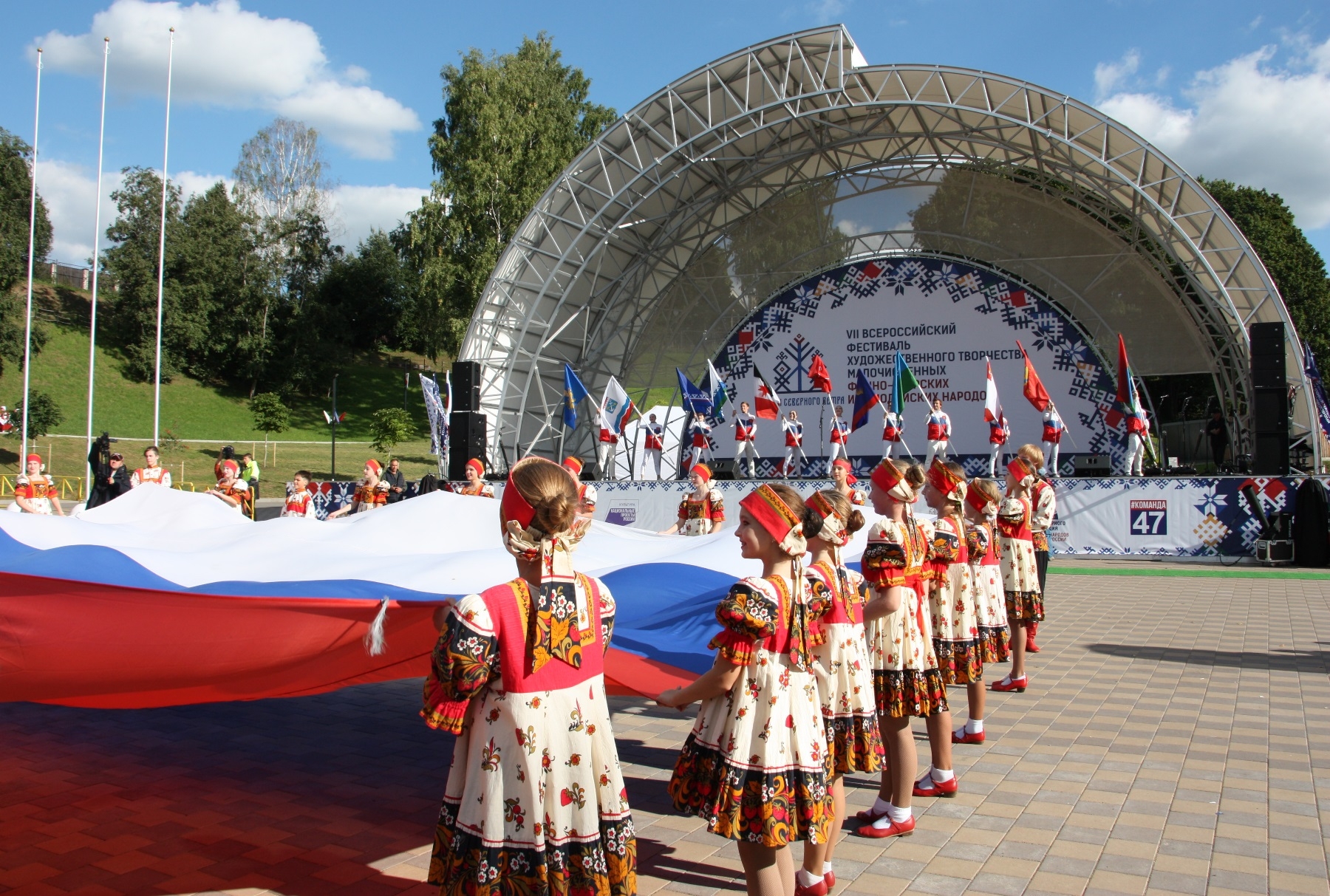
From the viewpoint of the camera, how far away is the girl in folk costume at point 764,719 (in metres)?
2.54

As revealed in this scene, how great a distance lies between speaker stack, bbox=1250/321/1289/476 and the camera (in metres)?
14.2

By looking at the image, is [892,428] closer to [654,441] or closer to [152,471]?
[654,441]

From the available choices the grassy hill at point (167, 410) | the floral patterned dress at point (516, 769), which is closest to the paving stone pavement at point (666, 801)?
the floral patterned dress at point (516, 769)

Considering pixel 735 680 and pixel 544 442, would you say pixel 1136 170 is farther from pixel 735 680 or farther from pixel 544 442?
pixel 735 680

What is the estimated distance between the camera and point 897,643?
3.87 m

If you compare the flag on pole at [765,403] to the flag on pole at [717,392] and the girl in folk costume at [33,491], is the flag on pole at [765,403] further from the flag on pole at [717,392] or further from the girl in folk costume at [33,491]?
the girl in folk costume at [33,491]

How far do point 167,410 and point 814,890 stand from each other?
135ft

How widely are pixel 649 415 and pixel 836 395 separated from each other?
14.0 feet

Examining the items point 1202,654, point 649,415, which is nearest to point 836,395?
point 649,415

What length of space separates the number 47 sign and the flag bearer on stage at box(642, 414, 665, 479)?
33.2 ft

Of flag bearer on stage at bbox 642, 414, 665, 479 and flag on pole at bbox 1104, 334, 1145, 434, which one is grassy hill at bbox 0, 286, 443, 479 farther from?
flag on pole at bbox 1104, 334, 1145, 434

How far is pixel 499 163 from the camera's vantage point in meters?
30.3

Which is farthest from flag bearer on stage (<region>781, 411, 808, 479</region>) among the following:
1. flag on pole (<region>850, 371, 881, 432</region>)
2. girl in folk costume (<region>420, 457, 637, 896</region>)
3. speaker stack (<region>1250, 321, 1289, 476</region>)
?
girl in folk costume (<region>420, 457, 637, 896</region>)

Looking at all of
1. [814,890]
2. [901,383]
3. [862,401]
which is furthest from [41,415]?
[814,890]
